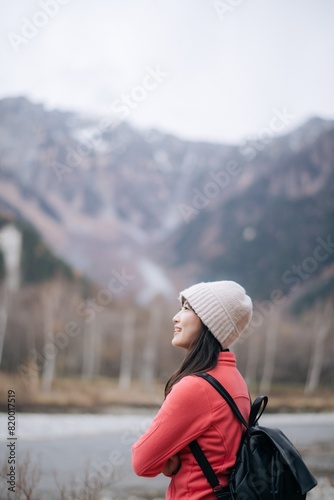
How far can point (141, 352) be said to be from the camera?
19125 millimetres

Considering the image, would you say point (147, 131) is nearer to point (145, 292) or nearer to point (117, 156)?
point (117, 156)

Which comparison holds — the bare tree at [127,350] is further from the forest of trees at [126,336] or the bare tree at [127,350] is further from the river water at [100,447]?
the river water at [100,447]

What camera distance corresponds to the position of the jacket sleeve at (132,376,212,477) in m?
1.50

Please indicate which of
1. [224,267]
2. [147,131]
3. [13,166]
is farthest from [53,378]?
[147,131]

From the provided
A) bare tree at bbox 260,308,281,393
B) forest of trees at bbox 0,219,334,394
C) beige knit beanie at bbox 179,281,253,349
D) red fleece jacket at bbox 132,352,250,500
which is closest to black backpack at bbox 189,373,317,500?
red fleece jacket at bbox 132,352,250,500

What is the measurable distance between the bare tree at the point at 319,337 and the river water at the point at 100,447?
6.14 feet

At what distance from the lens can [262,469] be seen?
4.94 feet

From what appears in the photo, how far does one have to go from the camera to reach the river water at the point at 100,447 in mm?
6324

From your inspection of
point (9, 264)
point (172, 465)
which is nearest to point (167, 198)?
point (9, 264)

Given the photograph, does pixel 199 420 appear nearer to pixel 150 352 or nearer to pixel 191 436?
pixel 191 436

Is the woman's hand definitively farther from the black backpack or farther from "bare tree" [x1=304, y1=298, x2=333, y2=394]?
"bare tree" [x1=304, y1=298, x2=333, y2=394]

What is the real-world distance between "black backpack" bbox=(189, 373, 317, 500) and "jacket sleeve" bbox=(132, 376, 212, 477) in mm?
44

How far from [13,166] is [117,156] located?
5355 millimetres

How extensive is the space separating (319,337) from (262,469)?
18.1 metres
